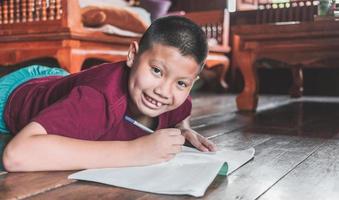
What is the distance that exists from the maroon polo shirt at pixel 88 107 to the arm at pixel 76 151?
3 centimetres

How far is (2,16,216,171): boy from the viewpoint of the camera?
829 mm

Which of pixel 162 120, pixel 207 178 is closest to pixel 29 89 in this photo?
pixel 162 120

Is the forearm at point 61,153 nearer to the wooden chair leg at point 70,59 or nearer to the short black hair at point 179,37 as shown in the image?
the short black hair at point 179,37

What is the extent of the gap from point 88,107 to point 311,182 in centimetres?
42

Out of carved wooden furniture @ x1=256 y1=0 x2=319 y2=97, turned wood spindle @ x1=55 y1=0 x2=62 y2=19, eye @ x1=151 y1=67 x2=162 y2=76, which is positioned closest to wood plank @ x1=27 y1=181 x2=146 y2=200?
eye @ x1=151 y1=67 x2=162 y2=76

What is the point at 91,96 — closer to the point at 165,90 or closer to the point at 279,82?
the point at 165,90

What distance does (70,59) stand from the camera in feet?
6.75

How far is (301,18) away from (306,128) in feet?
3.79

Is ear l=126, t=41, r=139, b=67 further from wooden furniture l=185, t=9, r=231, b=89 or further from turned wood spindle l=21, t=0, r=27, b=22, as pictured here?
wooden furniture l=185, t=9, r=231, b=89

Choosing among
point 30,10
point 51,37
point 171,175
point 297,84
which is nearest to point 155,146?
point 171,175

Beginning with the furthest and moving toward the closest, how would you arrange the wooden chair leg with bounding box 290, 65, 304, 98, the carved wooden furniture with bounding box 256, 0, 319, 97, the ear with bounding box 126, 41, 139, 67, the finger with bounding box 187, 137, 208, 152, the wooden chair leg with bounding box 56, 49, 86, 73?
the wooden chair leg with bounding box 290, 65, 304, 98 → the carved wooden furniture with bounding box 256, 0, 319, 97 → the wooden chair leg with bounding box 56, 49, 86, 73 → the finger with bounding box 187, 137, 208, 152 → the ear with bounding box 126, 41, 139, 67

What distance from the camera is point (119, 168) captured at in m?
0.86

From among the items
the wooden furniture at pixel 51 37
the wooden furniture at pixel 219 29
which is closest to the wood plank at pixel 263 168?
the wooden furniture at pixel 51 37

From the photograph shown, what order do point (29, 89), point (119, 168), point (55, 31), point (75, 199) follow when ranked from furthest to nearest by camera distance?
point (55, 31) < point (29, 89) < point (119, 168) < point (75, 199)
